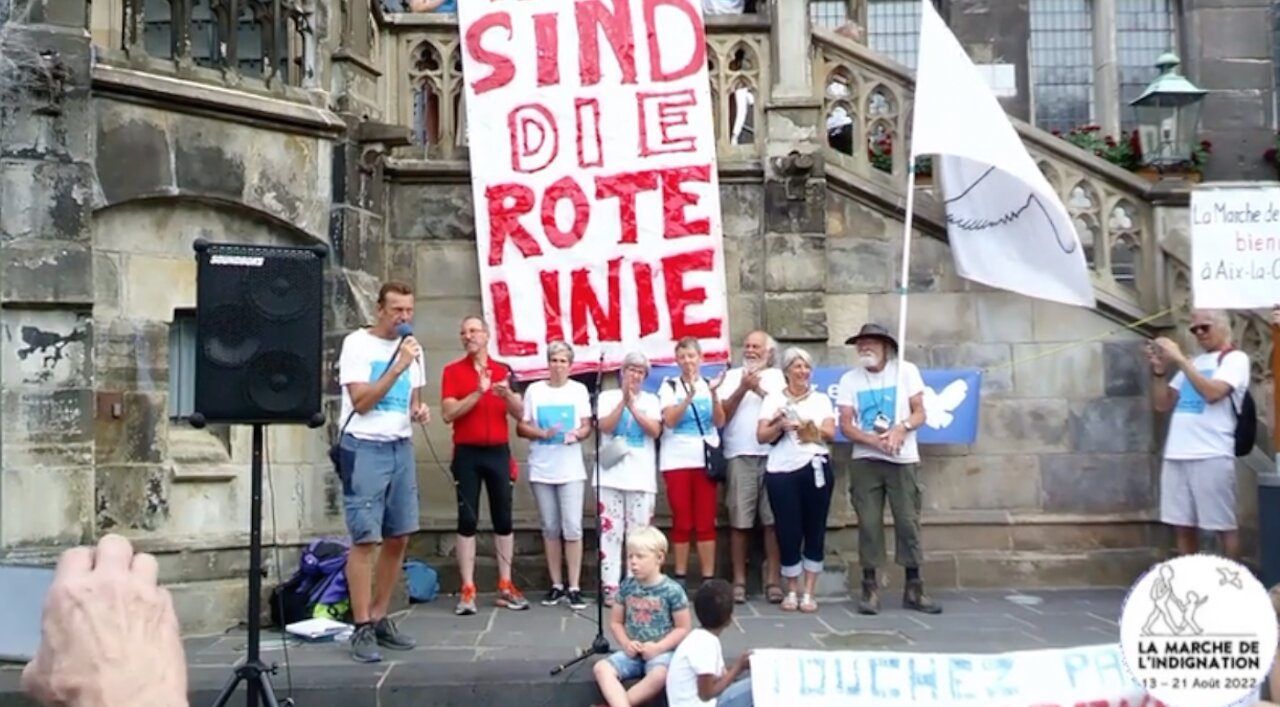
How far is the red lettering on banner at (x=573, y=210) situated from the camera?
32.5 ft

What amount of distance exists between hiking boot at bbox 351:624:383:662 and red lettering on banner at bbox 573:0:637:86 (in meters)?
4.78

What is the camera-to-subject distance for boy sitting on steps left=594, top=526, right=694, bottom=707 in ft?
20.2

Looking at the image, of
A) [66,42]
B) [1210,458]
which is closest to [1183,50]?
[1210,458]

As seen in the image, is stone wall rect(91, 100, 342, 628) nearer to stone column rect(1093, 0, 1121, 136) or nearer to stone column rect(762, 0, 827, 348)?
stone column rect(762, 0, 827, 348)

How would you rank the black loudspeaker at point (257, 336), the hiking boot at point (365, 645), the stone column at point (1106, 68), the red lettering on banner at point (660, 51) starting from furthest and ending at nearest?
Answer: 1. the stone column at point (1106, 68)
2. the red lettering on banner at point (660, 51)
3. the hiking boot at point (365, 645)
4. the black loudspeaker at point (257, 336)

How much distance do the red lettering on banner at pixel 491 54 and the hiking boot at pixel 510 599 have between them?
391 cm

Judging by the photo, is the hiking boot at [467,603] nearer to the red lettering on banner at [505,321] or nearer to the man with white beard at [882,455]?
the red lettering on banner at [505,321]

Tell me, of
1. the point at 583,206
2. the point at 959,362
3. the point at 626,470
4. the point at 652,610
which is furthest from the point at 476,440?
the point at 959,362

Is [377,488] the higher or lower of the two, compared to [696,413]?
lower

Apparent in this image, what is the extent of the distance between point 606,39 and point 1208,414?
5326 mm

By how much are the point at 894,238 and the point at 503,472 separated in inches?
148

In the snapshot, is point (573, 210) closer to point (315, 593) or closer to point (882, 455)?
point (882, 455)

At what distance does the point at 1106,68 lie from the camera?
13648 mm

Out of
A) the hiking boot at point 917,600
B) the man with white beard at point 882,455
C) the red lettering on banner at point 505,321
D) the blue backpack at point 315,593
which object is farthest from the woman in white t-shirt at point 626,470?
the hiking boot at point 917,600
